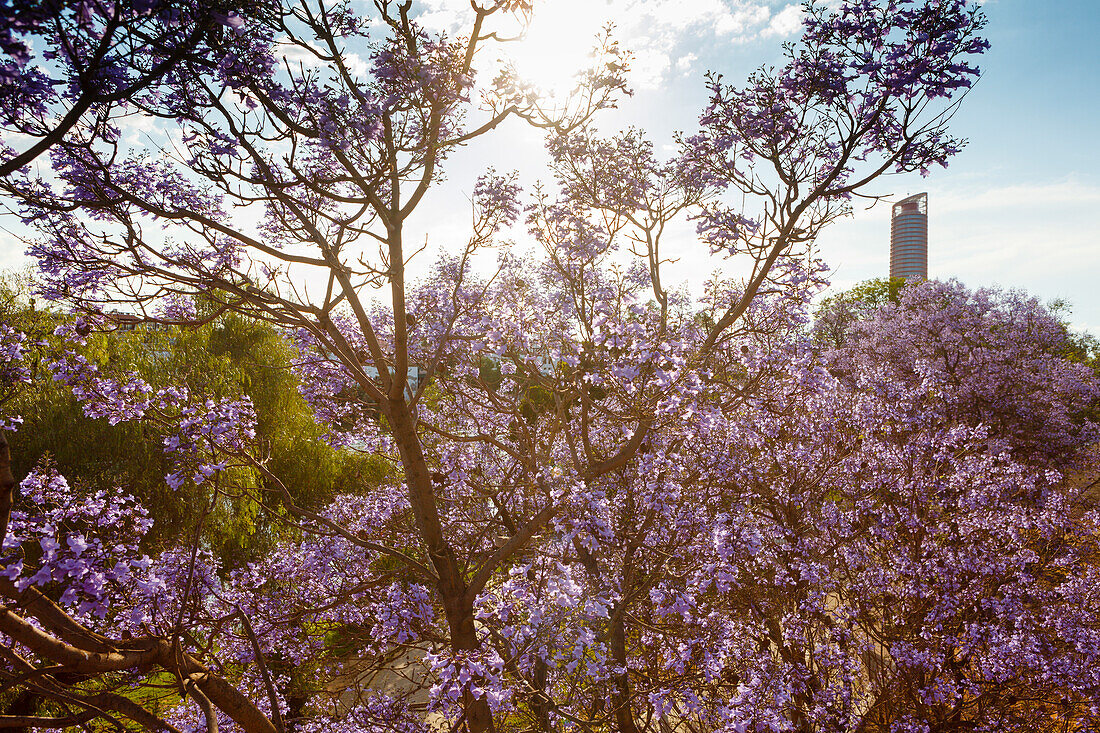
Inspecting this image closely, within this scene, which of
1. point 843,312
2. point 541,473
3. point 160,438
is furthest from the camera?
point 843,312

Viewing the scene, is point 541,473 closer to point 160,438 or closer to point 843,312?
point 160,438

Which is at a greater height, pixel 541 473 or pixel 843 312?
pixel 843 312

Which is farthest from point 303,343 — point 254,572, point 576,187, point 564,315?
point 576,187

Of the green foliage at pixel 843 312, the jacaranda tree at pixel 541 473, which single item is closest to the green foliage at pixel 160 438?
the jacaranda tree at pixel 541 473

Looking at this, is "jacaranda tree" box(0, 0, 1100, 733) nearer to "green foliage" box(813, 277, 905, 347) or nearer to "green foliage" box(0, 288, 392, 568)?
"green foliage" box(0, 288, 392, 568)

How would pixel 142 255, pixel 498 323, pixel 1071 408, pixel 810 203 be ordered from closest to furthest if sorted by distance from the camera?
1. pixel 142 255
2. pixel 810 203
3. pixel 498 323
4. pixel 1071 408

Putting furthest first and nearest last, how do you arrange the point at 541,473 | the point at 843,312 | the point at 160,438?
the point at 843,312, the point at 160,438, the point at 541,473

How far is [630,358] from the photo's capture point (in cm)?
412

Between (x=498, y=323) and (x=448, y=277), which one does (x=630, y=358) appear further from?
(x=448, y=277)

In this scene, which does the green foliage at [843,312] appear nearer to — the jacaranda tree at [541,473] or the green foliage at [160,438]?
the jacaranda tree at [541,473]

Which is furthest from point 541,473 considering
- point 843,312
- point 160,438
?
point 843,312

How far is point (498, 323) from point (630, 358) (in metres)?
2.03

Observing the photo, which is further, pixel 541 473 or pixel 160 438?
pixel 160 438

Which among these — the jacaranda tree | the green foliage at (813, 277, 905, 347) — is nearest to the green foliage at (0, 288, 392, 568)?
the jacaranda tree
